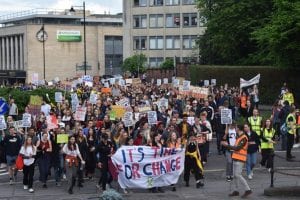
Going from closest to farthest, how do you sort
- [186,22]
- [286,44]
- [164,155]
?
[164,155] < [286,44] < [186,22]

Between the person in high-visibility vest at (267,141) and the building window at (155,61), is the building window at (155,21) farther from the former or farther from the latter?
the person in high-visibility vest at (267,141)

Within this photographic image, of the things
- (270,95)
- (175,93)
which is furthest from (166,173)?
(270,95)

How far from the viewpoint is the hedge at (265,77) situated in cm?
4410

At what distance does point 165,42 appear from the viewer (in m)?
98.5

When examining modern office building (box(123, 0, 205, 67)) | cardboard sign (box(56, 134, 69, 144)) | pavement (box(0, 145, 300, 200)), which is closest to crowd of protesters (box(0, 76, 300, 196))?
cardboard sign (box(56, 134, 69, 144))

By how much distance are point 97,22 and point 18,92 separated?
274ft

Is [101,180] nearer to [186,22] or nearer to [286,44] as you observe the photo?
[286,44]

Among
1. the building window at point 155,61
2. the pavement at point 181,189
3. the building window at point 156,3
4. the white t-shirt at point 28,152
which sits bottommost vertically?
the pavement at point 181,189

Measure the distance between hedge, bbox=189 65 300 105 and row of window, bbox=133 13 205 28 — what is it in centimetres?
4807

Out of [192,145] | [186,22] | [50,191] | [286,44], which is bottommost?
[50,191]

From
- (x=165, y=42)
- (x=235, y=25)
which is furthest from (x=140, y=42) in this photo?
(x=235, y=25)

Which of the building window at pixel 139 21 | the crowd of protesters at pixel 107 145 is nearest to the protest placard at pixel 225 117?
the crowd of protesters at pixel 107 145

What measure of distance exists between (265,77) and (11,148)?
29.2 metres

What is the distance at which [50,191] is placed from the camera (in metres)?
18.3
